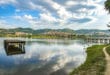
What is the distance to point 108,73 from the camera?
23.4 metres

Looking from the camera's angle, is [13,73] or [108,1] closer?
[13,73]

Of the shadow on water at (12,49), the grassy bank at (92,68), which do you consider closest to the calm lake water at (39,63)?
the grassy bank at (92,68)

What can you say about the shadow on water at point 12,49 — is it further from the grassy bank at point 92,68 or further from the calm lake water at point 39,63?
the grassy bank at point 92,68

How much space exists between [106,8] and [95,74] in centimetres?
4860

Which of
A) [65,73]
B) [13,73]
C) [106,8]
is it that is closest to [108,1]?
[106,8]

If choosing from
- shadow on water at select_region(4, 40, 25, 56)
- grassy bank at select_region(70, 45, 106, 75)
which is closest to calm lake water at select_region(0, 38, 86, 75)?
grassy bank at select_region(70, 45, 106, 75)

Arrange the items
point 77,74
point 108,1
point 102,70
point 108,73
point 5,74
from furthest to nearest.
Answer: point 108,1 < point 5,74 < point 77,74 < point 102,70 < point 108,73

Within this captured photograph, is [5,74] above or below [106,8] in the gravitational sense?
below

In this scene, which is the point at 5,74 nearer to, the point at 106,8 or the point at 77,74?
the point at 77,74

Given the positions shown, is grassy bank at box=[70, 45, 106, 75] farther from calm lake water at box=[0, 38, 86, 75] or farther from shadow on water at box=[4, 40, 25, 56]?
shadow on water at box=[4, 40, 25, 56]

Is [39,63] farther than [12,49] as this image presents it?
No

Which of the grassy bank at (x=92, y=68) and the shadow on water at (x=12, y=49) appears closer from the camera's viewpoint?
the grassy bank at (x=92, y=68)

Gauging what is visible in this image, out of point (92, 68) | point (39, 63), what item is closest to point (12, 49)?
point (39, 63)

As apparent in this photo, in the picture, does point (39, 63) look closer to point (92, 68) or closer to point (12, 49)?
Answer: point (92, 68)
